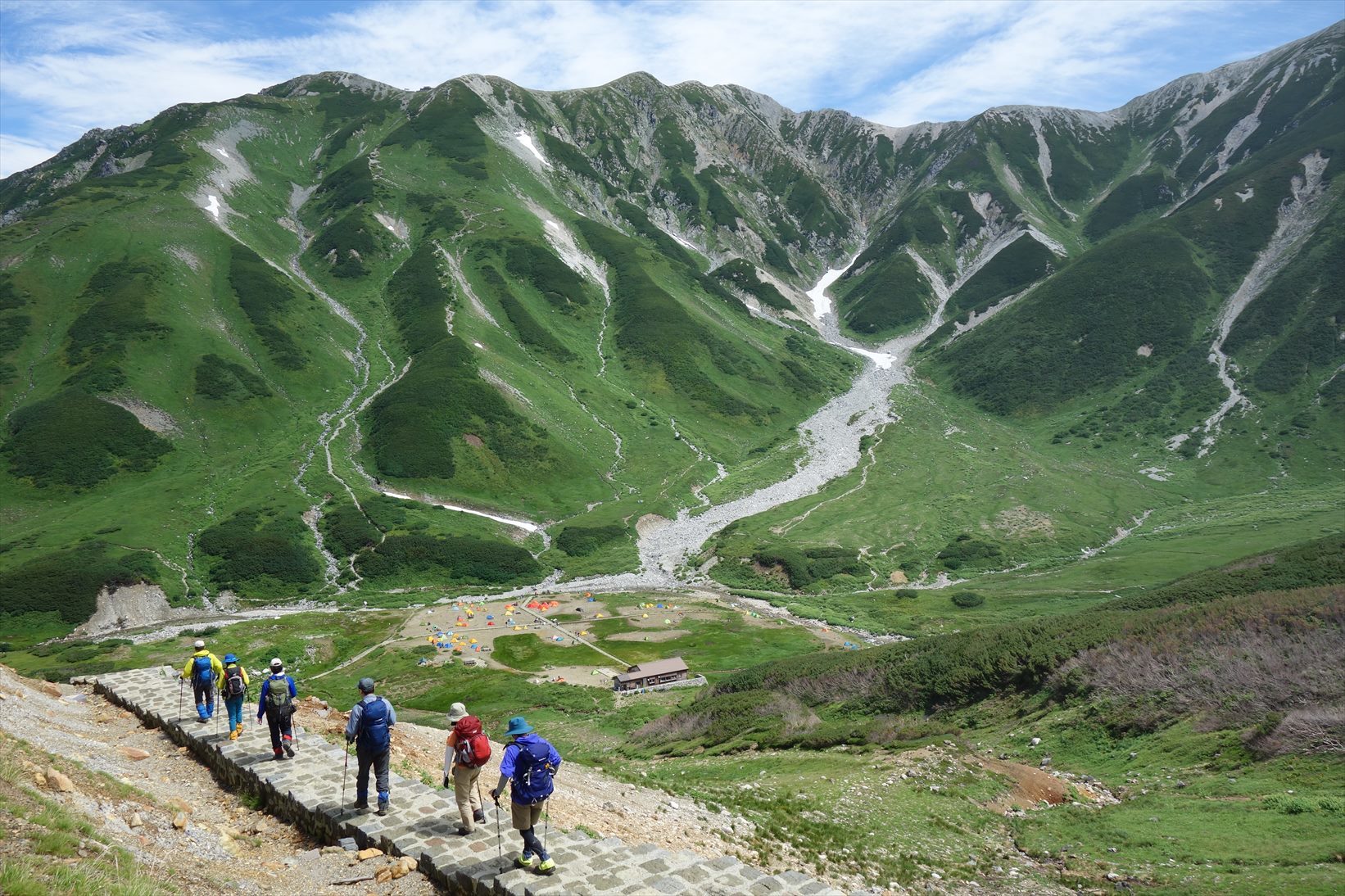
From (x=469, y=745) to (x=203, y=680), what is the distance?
13.2 metres

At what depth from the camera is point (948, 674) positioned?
34.2 m

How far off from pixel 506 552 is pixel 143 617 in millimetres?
40478

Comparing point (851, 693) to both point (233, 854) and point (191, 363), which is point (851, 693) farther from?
point (191, 363)

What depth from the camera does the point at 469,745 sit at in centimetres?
1448

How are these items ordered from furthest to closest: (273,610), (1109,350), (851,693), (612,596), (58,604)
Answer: (1109,350)
(612,596)
(273,610)
(58,604)
(851,693)

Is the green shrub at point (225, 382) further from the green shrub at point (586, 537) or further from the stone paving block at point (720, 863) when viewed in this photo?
the stone paving block at point (720, 863)

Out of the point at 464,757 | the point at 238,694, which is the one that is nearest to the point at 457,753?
the point at 464,757

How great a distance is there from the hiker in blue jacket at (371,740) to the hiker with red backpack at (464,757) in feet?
5.99

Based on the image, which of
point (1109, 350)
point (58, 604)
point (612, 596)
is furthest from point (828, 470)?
point (58, 604)

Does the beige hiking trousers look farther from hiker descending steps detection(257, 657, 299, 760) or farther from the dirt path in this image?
hiker descending steps detection(257, 657, 299, 760)

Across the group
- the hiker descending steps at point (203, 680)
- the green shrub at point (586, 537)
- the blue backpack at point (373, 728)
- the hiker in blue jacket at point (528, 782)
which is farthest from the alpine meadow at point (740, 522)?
the hiker descending steps at point (203, 680)

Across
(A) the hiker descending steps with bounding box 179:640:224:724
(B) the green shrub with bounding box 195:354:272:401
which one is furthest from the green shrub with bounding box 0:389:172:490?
(A) the hiker descending steps with bounding box 179:640:224:724

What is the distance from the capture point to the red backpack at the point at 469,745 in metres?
14.4

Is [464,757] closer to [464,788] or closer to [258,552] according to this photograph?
[464,788]
